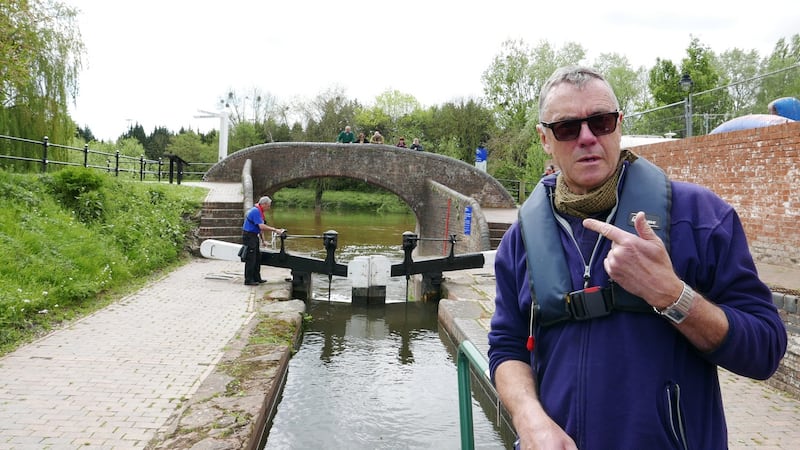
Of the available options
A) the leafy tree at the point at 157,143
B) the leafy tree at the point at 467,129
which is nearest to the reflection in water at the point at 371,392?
the leafy tree at the point at 467,129

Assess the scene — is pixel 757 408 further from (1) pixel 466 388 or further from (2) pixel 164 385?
(2) pixel 164 385

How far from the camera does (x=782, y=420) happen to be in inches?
160

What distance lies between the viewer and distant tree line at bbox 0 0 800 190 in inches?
359

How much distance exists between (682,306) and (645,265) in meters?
0.11

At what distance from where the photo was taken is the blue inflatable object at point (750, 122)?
7138 mm

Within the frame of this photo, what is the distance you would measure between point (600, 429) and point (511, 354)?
1.02 ft

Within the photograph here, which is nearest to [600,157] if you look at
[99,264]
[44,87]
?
[99,264]

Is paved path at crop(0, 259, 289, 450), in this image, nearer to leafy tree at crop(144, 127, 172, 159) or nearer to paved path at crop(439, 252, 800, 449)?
paved path at crop(439, 252, 800, 449)

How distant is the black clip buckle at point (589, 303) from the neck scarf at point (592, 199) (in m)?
0.21

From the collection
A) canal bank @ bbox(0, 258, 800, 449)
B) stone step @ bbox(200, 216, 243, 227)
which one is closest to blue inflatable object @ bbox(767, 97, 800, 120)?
canal bank @ bbox(0, 258, 800, 449)

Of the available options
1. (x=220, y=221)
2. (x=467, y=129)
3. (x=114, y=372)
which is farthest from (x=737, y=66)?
(x=114, y=372)

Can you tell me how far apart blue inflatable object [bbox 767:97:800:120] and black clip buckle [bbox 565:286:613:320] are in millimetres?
7558

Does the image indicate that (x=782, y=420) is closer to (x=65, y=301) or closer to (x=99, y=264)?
(x=65, y=301)

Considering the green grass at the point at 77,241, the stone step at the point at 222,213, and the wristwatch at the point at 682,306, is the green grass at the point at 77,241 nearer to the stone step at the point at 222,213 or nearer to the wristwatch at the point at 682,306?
the stone step at the point at 222,213
